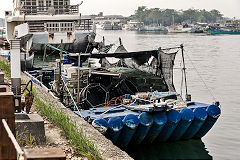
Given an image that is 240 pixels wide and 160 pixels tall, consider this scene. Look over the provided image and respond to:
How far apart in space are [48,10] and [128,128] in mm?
25328

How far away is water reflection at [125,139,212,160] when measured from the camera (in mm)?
12719

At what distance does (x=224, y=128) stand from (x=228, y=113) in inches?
110

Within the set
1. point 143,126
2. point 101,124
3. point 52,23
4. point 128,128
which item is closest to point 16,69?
point 101,124

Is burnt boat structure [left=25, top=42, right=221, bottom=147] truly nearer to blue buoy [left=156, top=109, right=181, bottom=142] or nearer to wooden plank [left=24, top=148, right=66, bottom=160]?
blue buoy [left=156, top=109, right=181, bottom=142]

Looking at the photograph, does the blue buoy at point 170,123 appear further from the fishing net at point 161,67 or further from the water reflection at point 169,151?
the fishing net at point 161,67

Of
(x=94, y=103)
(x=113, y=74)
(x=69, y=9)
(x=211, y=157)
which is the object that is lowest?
(x=211, y=157)

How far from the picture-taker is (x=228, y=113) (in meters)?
19.6

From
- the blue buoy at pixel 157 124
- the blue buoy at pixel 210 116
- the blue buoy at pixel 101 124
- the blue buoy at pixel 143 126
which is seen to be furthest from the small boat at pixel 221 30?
the blue buoy at pixel 101 124

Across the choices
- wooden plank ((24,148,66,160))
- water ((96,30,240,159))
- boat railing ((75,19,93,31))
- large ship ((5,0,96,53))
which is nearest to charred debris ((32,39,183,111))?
water ((96,30,240,159))

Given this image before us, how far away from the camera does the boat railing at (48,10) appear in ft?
117

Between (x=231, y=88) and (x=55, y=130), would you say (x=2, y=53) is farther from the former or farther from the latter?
(x=55, y=130)

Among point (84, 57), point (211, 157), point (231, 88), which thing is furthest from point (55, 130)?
point (231, 88)

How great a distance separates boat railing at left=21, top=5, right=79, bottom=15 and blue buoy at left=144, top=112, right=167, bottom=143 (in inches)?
970

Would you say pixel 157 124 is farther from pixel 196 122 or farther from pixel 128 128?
pixel 196 122
